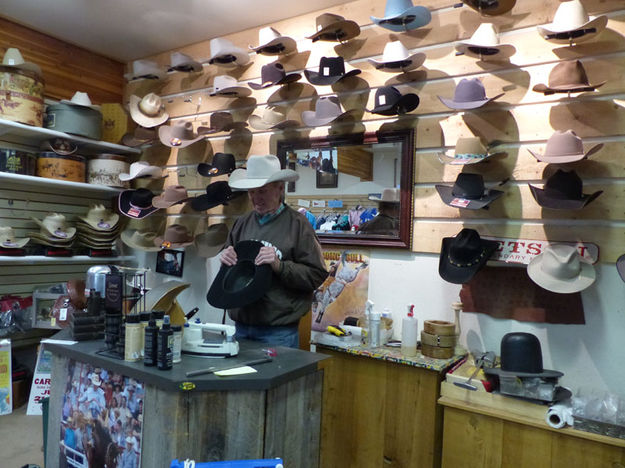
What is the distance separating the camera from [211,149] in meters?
4.10

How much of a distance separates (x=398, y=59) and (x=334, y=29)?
1.91 ft

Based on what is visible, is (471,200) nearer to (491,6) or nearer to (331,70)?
(491,6)

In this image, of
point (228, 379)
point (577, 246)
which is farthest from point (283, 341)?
point (577, 246)

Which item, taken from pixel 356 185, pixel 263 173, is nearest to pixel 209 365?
pixel 263 173

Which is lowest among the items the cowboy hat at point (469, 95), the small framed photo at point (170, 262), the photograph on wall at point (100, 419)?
the photograph on wall at point (100, 419)

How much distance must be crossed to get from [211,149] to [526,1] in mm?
2574

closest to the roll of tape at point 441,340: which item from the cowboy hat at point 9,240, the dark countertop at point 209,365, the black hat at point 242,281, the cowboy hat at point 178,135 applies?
the dark countertop at point 209,365

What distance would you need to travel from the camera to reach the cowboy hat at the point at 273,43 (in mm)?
3439

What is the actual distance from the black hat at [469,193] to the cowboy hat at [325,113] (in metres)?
0.92

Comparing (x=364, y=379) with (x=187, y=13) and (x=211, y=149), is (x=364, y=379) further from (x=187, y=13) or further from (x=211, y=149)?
(x=187, y=13)

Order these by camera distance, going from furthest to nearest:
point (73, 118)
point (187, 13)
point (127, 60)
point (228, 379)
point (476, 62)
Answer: point (127, 60) → point (73, 118) → point (187, 13) → point (476, 62) → point (228, 379)

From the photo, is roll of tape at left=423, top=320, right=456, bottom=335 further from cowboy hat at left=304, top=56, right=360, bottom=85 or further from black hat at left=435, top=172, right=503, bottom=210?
cowboy hat at left=304, top=56, right=360, bottom=85

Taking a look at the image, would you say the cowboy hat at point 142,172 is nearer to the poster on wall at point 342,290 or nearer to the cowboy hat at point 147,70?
the cowboy hat at point 147,70

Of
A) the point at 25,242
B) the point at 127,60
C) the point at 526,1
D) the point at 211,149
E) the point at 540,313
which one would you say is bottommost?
the point at 540,313
